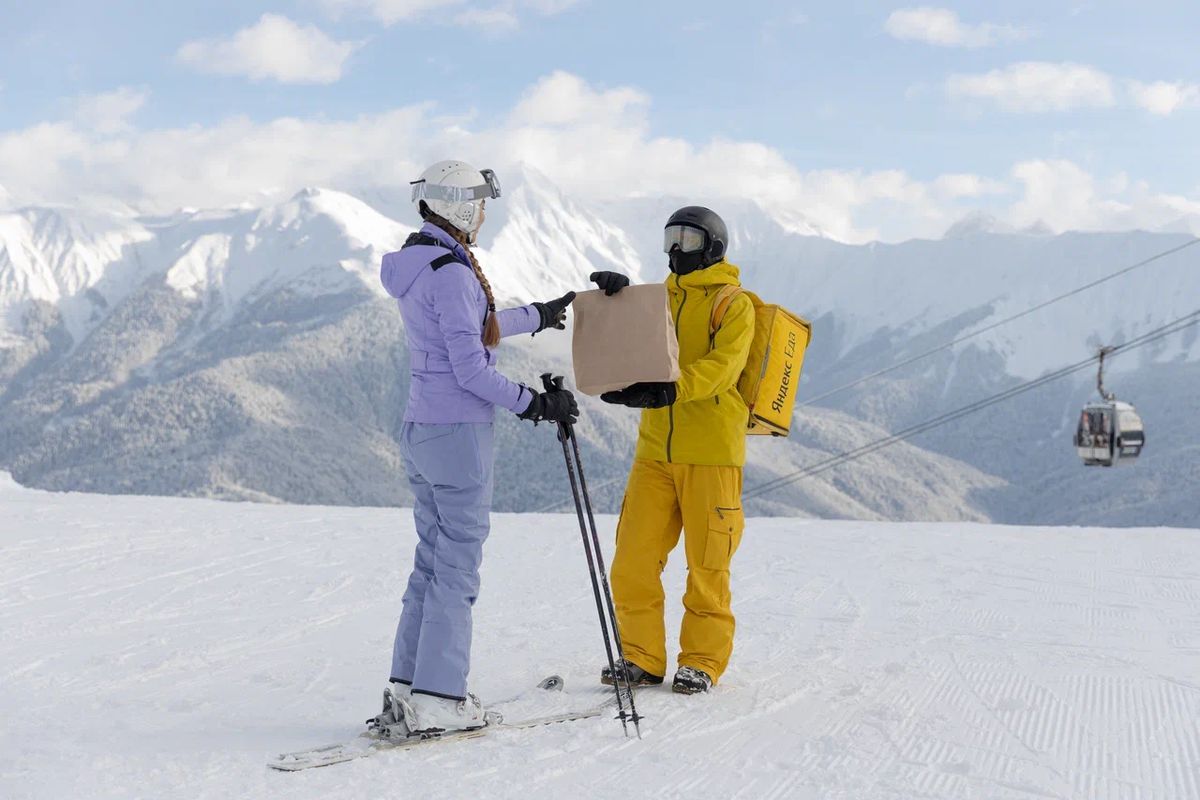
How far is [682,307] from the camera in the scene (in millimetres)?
4520

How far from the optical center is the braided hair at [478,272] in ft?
12.3

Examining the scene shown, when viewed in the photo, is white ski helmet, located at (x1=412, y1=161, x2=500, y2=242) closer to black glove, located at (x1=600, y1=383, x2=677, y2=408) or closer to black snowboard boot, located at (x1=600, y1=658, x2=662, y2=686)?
black glove, located at (x1=600, y1=383, x2=677, y2=408)

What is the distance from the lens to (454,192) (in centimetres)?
375

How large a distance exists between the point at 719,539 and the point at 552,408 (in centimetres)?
115

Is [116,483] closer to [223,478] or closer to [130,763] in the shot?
[223,478]

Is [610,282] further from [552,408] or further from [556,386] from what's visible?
[552,408]

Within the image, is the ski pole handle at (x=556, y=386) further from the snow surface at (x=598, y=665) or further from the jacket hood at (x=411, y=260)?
the snow surface at (x=598, y=665)

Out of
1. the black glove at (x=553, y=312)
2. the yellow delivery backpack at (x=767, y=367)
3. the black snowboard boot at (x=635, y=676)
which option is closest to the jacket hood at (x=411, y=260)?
the black glove at (x=553, y=312)

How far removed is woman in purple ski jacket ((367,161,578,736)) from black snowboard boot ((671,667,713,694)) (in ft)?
3.03

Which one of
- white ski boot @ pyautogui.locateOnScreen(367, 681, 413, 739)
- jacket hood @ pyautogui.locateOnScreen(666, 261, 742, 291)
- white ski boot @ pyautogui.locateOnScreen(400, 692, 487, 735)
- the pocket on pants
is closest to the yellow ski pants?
the pocket on pants

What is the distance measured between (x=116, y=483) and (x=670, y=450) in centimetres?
14741

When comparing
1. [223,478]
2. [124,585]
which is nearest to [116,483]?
[223,478]

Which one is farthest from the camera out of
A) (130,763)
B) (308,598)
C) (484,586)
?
(484,586)

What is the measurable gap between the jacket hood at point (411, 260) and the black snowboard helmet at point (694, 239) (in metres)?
1.08
